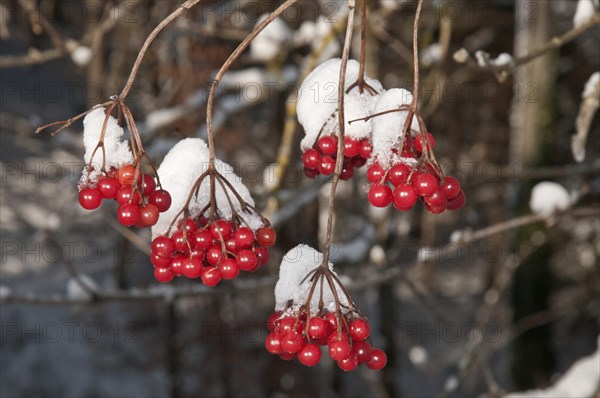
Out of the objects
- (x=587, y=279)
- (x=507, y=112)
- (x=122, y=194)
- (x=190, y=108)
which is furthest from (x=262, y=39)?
(x=507, y=112)

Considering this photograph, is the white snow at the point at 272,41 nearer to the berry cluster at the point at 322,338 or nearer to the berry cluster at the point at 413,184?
the berry cluster at the point at 413,184

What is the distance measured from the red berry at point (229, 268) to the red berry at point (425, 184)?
35cm

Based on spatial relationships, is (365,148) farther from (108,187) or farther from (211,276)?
(108,187)

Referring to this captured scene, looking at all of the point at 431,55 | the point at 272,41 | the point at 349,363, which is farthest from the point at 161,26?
the point at 431,55

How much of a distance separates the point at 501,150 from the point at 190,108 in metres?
9.54

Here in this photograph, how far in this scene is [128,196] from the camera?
1058mm

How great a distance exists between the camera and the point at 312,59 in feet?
8.41

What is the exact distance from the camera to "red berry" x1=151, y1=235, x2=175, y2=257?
107 centimetres

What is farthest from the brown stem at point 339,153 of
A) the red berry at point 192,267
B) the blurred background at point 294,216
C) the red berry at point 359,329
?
the blurred background at point 294,216

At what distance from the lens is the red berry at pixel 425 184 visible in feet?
3.22

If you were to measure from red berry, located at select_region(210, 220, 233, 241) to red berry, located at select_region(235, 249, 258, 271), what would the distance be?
5 cm

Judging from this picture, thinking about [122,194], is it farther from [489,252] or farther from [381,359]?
[489,252]

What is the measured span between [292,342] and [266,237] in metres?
0.21

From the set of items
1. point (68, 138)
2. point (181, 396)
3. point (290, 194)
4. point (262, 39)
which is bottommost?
point (181, 396)
